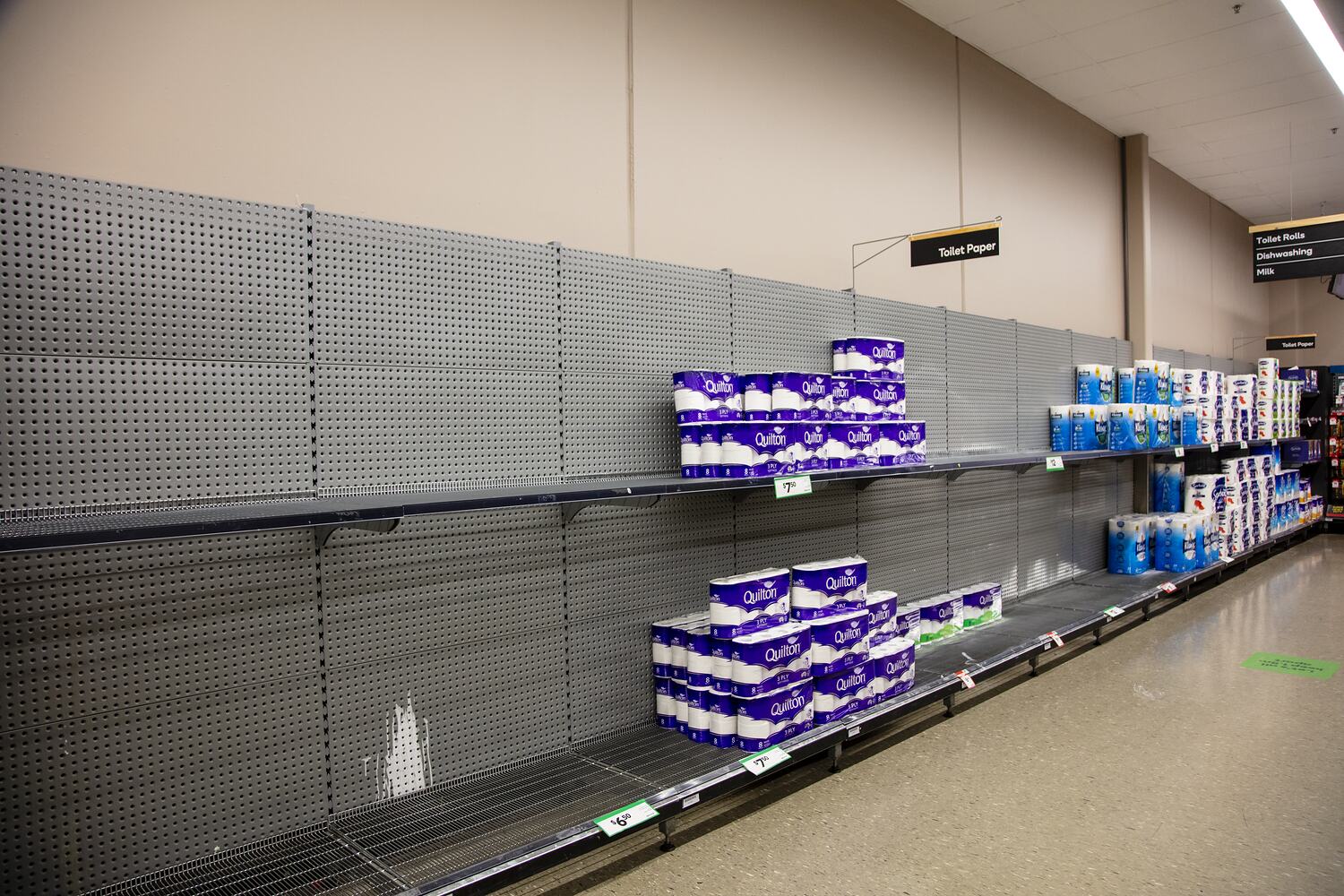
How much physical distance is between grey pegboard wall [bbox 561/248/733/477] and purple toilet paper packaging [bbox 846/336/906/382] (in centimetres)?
66

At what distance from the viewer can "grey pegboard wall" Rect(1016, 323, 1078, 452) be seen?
5.38 m

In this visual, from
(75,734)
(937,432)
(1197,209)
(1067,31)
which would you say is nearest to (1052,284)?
(1067,31)

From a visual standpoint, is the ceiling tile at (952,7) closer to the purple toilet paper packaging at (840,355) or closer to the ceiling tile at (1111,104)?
the ceiling tile at (1111,104)

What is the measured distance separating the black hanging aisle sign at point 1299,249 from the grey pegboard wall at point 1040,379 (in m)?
2.34

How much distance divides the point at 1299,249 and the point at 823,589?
20.7 ft

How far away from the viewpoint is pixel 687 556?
3.18 m

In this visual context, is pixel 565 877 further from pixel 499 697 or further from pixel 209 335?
pixel 209 335

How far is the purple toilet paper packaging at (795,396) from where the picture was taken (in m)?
3.00

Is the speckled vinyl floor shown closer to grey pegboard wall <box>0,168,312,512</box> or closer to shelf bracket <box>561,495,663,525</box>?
shelf bracket <box>561,495,663,525</box>

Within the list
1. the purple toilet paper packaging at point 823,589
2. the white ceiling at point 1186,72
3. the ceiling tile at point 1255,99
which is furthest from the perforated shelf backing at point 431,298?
the ceiling tile at point 1255,99

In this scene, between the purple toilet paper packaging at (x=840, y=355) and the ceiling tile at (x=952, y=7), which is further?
the ceiling tile at (x=952, y=7)

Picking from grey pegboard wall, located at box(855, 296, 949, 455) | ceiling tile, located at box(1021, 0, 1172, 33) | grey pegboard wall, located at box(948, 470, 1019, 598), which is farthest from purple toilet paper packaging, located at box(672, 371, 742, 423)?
ceiling tile, located at box(1021, 0, 1172, 33)

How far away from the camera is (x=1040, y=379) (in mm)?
5582

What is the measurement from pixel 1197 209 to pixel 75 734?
10866 millimetres
